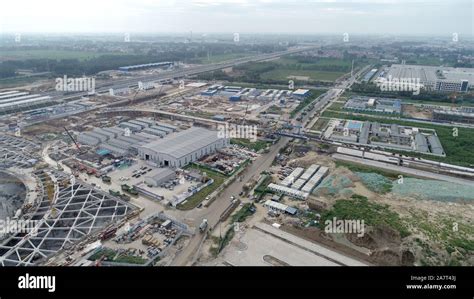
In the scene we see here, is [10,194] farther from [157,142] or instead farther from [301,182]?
[301,182]

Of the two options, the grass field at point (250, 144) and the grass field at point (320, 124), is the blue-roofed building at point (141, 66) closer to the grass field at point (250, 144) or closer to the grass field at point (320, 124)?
the grass field at point (250, 144)

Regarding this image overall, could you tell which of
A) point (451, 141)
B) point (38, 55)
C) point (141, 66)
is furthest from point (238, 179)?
point (38, 55)

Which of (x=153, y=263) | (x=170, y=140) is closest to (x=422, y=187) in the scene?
(x=153, y=263)

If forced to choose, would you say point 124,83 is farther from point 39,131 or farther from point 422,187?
point 422,187

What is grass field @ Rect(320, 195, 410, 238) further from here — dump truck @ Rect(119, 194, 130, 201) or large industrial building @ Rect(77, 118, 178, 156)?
large industrial building @ Rect(77, 118, 178, 156)

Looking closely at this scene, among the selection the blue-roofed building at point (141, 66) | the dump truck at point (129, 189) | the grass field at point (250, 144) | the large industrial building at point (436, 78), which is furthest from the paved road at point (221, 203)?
the blue-roofed building at point (141, 66)
